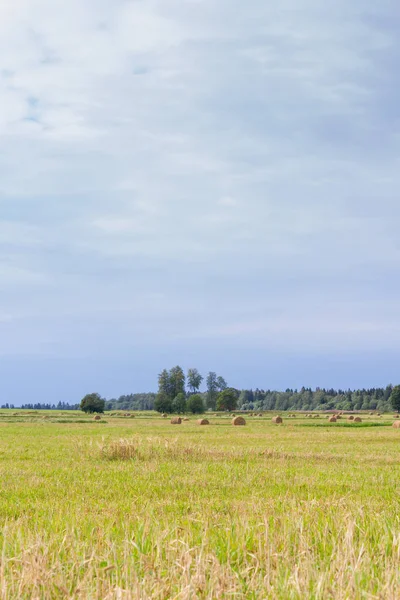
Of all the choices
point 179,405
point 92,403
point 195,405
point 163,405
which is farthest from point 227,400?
point 92,403

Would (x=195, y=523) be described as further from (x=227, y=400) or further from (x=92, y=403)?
(x=227, y=400)

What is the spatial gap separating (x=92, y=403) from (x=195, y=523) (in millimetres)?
140466

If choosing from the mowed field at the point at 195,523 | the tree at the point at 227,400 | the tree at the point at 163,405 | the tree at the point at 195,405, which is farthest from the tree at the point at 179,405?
the mowed field at the point at 195,523

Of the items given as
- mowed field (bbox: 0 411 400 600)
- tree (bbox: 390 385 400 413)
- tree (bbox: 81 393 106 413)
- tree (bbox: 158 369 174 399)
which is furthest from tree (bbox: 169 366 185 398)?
mowed field (bbox: 0 411 400 600)

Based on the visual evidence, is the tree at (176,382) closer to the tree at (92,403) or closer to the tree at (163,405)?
the tree at (163,405)

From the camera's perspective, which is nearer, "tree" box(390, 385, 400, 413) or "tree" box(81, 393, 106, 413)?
"tree" box(81, 393, 106, 413)

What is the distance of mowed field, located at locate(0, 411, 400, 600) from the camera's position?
5.02 m

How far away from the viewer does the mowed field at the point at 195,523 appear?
5016 millimetres

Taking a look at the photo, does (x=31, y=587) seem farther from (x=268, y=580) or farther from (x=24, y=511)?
(x=24, y=511)

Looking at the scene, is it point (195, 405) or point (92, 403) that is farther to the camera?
point (195, 405)

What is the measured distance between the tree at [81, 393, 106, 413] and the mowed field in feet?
401

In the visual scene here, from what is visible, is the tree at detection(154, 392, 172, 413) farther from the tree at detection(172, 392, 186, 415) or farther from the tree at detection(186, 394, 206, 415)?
the tree at detection(186, 394, 206, 415)

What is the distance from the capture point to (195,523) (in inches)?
337

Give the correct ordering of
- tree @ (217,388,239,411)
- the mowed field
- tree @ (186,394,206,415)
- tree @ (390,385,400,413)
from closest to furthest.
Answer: the mowed field, tree @ (186,394,206,415), tree @ (390,385,400,413), tree @ (217,388,239,411)
